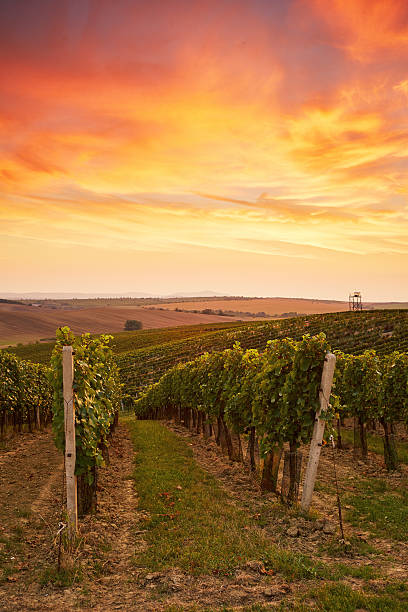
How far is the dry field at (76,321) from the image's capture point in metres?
98.1

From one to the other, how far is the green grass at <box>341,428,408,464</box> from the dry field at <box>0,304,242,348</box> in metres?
81.7

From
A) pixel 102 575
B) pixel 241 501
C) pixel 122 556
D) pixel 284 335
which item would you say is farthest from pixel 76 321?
pixel 102 575

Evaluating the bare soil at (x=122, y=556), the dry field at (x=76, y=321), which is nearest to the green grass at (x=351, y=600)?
the bare soil at (x=122, y=556)

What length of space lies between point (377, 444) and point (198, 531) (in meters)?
12.6

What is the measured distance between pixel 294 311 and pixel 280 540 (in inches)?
6653

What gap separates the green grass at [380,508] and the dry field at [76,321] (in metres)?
87.5

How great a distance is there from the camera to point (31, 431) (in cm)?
2319

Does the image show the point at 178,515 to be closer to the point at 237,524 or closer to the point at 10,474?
the point at 237,524

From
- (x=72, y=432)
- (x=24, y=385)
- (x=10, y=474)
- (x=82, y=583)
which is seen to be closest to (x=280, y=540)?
(x=82, y=583)

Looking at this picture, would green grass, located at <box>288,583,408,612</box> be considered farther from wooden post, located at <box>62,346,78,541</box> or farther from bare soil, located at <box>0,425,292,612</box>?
wooden post, located at <box>62,346,78,541</box>

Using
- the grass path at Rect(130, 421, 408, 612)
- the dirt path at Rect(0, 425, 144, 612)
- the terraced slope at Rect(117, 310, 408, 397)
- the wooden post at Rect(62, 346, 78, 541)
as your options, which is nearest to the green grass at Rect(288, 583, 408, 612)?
the grass path at Rect(130, 421, 408, 612)

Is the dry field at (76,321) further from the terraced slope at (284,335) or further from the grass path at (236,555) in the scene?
the grass path at (236,555)

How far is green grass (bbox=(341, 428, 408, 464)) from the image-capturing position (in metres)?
15.2

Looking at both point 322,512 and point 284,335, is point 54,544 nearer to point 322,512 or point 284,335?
point 322,512
